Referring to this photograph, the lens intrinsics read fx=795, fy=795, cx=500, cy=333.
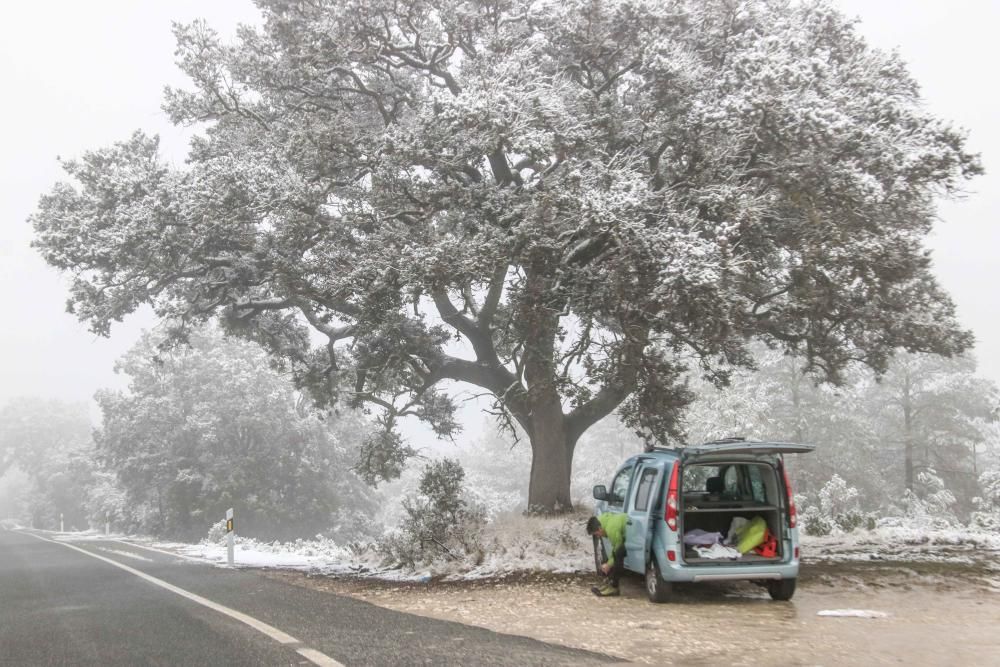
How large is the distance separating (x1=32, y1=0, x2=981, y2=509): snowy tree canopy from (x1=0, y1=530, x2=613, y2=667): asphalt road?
202 inches

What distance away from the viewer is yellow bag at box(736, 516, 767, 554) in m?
8.95

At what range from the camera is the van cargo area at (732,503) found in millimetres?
8805

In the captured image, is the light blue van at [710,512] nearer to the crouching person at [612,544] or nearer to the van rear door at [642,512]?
the van rear door at [642,512]

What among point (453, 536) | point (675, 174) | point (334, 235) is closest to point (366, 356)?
point (334, 235)

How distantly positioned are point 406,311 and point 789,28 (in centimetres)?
802

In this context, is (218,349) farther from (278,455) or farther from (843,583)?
(843,583)

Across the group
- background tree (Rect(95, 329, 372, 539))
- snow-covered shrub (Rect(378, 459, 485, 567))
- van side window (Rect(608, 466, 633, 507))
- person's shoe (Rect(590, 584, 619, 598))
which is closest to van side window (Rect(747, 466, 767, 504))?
van side window (Rect(608, 466, 633, 507))

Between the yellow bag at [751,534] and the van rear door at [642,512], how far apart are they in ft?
3.49

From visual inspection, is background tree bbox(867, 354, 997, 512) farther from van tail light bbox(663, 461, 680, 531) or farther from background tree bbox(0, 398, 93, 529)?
background tree bbox(0, 398, 93, 529)

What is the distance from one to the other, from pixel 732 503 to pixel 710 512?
0.89ft

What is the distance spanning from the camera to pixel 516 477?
241ft

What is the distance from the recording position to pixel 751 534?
9016mm

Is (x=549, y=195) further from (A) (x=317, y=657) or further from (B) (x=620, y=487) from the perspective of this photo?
(A) (x=317, y=657)

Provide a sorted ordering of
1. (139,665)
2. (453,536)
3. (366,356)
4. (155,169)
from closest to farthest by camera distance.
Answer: (139,665) < (453,536) < (155,169) < (366,356)
